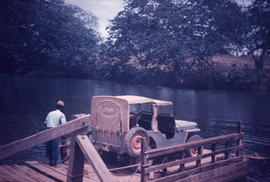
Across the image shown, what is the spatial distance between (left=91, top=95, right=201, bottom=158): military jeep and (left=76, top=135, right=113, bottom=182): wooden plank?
367 centimetres

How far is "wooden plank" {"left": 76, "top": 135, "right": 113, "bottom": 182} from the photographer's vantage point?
137 inches

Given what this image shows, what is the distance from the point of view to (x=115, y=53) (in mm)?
29484

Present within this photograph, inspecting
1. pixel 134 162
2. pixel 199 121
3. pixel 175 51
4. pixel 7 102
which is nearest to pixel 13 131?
pixel 134 162

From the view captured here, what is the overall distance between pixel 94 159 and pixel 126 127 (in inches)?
160

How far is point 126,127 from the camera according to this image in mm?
7629

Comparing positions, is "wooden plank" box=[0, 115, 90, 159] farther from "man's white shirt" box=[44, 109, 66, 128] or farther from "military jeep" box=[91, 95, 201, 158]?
"man's white shirt" box=[44, 109, 66, 128]

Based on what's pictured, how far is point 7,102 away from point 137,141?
73.2 feet

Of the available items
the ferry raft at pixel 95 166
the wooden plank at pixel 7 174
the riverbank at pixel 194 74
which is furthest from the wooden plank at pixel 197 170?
the riverbank at pixel 194 74

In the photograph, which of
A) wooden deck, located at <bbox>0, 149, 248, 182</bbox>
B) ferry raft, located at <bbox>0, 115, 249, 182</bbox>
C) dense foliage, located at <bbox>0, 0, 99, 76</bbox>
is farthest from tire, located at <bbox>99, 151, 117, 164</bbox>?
dense foliage, located at <bbox>0, 0, 99, 76</bbox>

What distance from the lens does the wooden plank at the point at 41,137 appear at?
354cm

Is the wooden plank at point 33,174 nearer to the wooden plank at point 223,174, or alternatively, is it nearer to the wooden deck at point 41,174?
the wooden deck at point 41,174

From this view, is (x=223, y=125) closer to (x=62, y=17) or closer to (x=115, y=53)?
(x=115, y=53)

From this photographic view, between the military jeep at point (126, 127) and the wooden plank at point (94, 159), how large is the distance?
3.67 meters

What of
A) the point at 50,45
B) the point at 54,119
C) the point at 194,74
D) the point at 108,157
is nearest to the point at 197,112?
the point at 194,74
